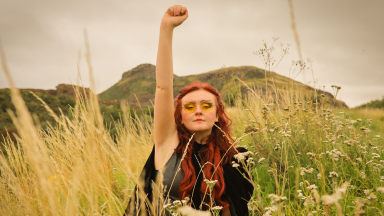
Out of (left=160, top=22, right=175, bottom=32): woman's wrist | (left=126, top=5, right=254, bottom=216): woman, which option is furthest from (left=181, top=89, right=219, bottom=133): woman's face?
(left=160, top=22, right=175, bottom=32): woman's wrist

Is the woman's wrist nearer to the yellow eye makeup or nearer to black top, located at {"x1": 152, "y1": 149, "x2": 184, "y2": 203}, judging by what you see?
the yellow eye makeup

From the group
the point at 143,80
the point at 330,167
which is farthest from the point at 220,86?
the point at 330,167

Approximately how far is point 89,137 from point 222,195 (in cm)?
143

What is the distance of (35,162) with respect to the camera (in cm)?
80

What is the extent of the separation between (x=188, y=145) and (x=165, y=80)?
2.24ft

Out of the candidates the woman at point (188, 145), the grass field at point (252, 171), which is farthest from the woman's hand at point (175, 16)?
the grass field at point (252, 171)

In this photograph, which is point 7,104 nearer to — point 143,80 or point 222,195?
point 222,195

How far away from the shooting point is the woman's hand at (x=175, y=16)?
1.60 meters

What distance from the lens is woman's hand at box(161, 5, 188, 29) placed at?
5.26 ft

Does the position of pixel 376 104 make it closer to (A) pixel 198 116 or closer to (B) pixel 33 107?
(A) pixel 198 116

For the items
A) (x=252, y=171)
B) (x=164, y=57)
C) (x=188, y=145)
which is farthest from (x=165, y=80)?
(x=252, y=171)

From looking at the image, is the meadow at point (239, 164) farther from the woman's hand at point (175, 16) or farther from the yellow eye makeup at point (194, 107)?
the woman's hand at point (175, 16)

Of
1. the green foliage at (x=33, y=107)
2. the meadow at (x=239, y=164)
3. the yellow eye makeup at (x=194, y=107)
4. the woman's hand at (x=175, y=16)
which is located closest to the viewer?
the meadow at (x=239, y=164)

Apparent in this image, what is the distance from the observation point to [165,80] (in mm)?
1731
